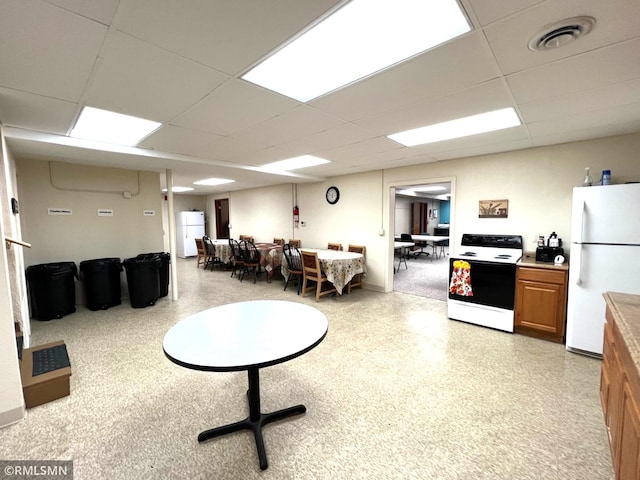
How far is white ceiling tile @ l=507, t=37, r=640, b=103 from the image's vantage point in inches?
59.6

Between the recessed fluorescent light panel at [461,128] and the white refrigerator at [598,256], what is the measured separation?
1.01 meters

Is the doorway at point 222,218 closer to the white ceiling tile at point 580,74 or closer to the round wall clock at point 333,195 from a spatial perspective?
the round wall clock at point 333,195

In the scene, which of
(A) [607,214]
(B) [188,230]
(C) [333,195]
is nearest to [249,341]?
(A) [607,214]

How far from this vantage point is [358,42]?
145 centimetres

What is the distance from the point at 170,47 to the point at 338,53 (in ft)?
2.98

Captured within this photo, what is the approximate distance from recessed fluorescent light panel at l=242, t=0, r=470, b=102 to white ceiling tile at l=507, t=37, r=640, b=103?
81 cm

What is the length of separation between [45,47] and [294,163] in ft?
10.8

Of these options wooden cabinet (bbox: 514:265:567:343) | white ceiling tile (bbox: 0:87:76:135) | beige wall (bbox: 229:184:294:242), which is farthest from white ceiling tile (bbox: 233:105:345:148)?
beige wall (bbox: 229:184:294:242)

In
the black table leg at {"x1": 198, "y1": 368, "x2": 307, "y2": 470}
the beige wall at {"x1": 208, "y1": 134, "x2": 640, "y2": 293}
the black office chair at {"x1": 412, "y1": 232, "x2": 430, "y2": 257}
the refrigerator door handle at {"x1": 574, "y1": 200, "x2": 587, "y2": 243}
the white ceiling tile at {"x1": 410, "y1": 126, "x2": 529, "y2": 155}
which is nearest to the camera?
the black table leg at {"x1": 198, "y1": 368, "x2": 307, "y2": 470}

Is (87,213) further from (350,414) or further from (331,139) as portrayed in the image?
(350,414)

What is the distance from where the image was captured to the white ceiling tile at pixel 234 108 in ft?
6.34

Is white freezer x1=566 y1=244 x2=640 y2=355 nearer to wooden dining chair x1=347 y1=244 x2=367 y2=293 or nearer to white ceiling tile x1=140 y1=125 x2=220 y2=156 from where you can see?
wooden dining chair x1=347 y1=244 x2=367 y2=293

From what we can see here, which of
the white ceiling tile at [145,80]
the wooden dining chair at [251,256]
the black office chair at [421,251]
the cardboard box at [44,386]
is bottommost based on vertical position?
the cardboard box at [44,386]

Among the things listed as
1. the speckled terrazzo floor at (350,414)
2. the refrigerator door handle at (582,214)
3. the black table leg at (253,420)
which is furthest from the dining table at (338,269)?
the refrigerator door handle at (582,214)
